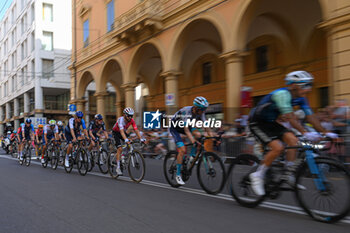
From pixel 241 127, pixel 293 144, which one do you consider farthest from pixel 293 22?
pixel 293 144

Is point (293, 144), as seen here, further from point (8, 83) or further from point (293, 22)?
point (8, 83)

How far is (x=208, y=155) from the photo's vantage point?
5961mm

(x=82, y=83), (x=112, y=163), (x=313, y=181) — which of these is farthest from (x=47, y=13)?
(x=313, y=181)

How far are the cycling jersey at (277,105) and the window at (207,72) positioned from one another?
50.9 ft

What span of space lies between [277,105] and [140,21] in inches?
550

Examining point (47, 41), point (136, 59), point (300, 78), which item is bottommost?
point (300, 78)

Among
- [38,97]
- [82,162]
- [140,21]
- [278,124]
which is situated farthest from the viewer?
[38,97]

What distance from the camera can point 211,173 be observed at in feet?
19.4

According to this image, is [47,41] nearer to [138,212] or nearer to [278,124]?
[138,212]

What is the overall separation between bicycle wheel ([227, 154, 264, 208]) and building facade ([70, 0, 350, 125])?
570cm

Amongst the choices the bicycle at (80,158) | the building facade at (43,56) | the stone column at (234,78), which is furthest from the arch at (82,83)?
the bicycle at (80,158)

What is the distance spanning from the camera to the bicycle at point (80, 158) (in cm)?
942

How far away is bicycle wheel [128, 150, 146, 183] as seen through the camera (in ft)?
24.8

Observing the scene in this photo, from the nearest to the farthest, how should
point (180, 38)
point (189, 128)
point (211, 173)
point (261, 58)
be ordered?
1. point (211, 173)
2. point (189, 128)
3. point (180, 38)
4. point (261, 58)
